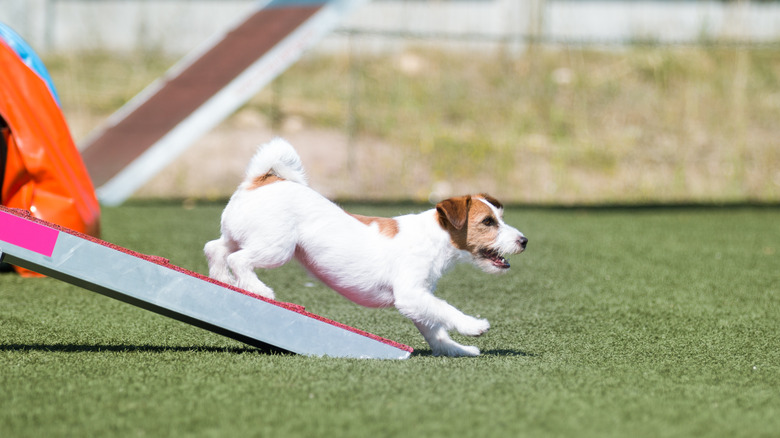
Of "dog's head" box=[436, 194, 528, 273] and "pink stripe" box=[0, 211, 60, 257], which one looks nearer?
"pink stripe" box=[0, 211, 60, 257]

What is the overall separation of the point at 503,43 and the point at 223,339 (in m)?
10.3

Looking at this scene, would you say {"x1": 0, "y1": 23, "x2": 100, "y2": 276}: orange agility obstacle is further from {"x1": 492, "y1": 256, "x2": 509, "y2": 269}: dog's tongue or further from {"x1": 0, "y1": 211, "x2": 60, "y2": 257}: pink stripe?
{"x1": 492, "y1": 256, "x2": 509, "y2": 269}: dog's tongue

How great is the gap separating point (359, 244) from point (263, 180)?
0.50 metres

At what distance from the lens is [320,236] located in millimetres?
3586

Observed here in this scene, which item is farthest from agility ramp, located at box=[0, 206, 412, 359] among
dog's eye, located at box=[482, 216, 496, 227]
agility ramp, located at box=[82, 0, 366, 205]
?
agility ramp, located at box=[82, 0, 366, 205]

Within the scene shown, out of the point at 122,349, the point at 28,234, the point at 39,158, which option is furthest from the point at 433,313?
the point at 39,158

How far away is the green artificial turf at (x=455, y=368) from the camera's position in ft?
8.82

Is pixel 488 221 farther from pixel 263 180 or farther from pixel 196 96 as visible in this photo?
pixel 196 96

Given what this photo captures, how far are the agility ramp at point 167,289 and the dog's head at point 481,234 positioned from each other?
569 mm

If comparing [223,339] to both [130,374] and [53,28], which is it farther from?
[53,28]

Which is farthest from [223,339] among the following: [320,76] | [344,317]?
[320,76]

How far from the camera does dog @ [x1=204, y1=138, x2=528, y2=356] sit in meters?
3.53

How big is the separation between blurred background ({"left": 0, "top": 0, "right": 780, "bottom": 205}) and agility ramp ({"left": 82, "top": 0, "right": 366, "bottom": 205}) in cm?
155

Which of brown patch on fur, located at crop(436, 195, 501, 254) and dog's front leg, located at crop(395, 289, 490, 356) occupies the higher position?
brown patch on fur, located at crop(436, 195, 501, 254)
